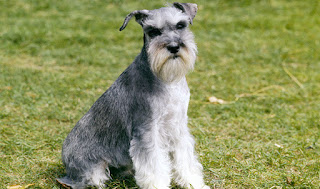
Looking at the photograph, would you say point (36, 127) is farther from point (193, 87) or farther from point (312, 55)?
point (312, 55)

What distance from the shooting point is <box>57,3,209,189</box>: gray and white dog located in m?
4.29

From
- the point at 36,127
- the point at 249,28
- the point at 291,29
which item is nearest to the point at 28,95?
the point at 36,127

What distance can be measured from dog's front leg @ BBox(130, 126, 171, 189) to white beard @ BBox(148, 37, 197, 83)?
615mm

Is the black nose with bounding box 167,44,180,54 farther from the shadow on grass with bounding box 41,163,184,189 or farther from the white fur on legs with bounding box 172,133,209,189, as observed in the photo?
the shadow on grass with bounding box 41,163,184,189

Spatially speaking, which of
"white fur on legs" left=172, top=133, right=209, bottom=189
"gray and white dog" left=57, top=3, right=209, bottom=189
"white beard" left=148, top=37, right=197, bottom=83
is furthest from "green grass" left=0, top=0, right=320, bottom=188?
"white beard" left=148, top=37, right=197, bottom=83

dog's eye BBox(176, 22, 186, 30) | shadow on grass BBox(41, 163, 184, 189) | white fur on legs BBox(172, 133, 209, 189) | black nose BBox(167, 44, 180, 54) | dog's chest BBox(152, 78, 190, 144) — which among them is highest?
dog's eye BBox(176, 22, 186, 30)

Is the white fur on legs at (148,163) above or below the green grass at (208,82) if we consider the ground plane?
above

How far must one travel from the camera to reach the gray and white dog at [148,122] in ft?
14.1

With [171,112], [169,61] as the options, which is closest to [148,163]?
[171,112]

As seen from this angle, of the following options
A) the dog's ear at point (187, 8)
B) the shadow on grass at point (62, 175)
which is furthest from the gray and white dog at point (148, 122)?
the shadow on grass at point (62, 175)

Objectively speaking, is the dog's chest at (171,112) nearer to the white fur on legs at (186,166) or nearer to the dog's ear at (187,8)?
the white fur on legs at (186,166)

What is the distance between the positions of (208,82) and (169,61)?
437 centimetres

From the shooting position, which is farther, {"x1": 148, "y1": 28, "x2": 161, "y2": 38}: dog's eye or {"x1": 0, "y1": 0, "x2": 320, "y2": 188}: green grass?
{"x1": 0, "y1": 0, "x2": 320, "y2": 188}: green grass

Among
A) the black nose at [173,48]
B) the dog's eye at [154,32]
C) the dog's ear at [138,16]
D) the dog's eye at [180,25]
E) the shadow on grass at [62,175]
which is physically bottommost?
the shadow on grass at [62,175]
